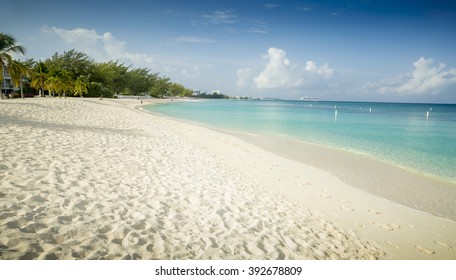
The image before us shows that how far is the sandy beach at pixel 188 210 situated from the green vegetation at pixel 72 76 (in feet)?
82.4

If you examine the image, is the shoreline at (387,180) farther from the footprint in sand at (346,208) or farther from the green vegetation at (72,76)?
the green vegetation at (72,76)

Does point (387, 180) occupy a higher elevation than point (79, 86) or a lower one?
lower

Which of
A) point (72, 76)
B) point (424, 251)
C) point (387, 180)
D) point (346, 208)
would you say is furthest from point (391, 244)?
point (72, 76)

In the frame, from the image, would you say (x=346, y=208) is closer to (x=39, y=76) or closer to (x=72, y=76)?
(x=39, y=76)

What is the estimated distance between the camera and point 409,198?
667 centimetres

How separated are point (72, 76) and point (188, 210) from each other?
64.7m

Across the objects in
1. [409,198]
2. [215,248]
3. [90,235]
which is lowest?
[409,198]

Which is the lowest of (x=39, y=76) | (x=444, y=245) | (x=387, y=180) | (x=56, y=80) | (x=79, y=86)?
(x=444, y=245)

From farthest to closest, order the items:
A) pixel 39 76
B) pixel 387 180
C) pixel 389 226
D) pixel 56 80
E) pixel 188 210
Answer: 1. pixel 39 76
2. pixel 56 80
3. pixel 387 180
4. pixel 389 226
5. pixel 188 210

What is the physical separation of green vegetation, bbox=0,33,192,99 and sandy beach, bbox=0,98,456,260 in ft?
82.4

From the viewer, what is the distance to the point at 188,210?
13.7ft
